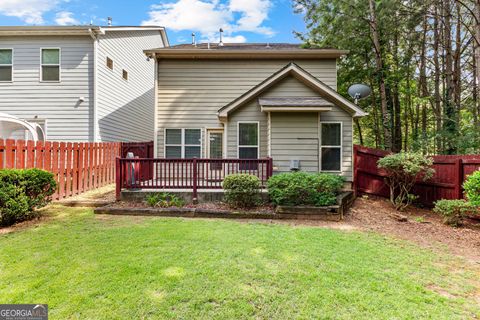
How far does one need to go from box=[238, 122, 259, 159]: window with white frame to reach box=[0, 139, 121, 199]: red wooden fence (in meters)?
5.33

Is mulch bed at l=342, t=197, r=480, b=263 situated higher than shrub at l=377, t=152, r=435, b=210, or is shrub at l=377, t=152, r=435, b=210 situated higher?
shrub at l=377, t=152, r=435, b=210

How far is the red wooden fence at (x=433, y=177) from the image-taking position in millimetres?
7102

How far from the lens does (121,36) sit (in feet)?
42.3

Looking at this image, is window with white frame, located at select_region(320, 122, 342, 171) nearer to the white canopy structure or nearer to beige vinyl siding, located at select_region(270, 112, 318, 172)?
beige vinyl siding, located at select_region(270, 112, 318, 172)

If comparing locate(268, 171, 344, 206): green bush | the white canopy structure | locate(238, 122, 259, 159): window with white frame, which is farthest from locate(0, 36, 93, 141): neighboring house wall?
locate(268, 171, 344, 206): green bush

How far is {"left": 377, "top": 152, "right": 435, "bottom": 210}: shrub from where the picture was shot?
7.43m

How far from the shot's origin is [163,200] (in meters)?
7.25

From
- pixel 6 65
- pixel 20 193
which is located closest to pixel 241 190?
pixel 20 193

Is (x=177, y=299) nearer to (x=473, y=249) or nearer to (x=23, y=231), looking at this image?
(x=23, y=231)

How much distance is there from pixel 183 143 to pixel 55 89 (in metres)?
6.18

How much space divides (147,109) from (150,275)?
593 inches

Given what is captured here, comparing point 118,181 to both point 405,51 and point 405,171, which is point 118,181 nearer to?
point 405,171

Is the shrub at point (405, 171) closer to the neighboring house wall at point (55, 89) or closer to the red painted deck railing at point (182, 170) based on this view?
the red painted deck railing at point (182, 170)

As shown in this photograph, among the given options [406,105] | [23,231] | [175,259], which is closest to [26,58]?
[23,231]
